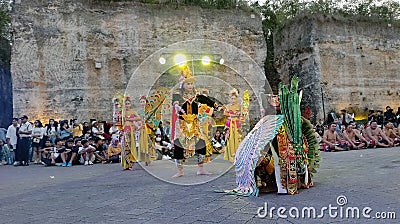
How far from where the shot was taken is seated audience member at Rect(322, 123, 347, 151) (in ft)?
42.9

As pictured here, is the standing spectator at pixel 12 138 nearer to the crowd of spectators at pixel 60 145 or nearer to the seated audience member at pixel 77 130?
the crowd of spectators at pixel 60 145

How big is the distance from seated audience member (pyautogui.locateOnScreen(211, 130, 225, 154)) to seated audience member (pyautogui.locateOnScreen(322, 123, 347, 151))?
11.5 ft

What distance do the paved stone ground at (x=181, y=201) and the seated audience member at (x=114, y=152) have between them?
565cm

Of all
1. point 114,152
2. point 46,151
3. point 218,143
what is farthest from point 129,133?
point 46,151

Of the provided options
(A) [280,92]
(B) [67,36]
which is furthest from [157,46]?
(A) [280,92]

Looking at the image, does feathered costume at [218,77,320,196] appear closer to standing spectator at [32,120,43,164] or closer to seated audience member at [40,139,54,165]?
seated audience member at [40,139,54,165]

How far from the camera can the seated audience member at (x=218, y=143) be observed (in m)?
12.6

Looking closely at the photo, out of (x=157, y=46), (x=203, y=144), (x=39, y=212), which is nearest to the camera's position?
(x=39, y=212)

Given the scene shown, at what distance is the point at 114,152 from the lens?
42.2ft

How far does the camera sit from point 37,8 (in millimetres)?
17438

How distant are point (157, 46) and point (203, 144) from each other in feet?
37.9

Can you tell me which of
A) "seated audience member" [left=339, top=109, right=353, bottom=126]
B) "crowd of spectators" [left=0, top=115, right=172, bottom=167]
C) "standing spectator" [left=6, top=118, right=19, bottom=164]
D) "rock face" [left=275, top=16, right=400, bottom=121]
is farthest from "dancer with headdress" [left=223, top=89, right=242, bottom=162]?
"rock face" [left=275, top=16, right=400, bottom=121]

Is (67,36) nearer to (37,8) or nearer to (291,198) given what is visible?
(37,8)

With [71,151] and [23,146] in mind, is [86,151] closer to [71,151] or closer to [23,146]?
[71,151]
